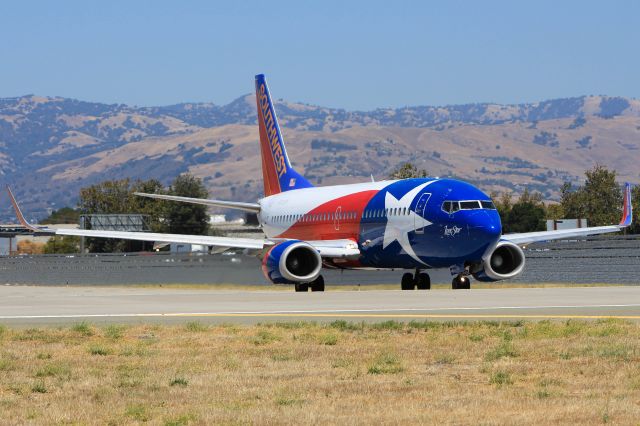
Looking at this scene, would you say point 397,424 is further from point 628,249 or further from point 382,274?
point 628,249

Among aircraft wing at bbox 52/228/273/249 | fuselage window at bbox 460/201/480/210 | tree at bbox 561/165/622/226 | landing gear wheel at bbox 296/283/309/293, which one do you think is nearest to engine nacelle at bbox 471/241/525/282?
fuselage window at bbox 460/201/480/210

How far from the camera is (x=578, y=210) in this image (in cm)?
17175

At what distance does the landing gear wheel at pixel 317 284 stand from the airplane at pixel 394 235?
0.12ft

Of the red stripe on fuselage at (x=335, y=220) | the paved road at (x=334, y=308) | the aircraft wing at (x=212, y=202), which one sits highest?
the aircraft wing at (x=212, y=202)

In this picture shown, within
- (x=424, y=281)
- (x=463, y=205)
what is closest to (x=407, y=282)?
(x=424, y=281)

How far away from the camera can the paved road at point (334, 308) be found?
1041 inches

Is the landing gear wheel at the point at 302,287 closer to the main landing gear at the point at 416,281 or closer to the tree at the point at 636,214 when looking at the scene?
the main landing gear at the point at 416,281

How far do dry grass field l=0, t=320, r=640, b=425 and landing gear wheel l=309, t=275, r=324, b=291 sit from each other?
23.7 metres

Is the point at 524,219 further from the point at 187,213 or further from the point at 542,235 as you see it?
the point at 542,235

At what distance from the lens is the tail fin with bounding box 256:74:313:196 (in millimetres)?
56594

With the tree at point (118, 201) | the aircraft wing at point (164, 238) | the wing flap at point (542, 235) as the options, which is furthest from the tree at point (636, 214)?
the aircraft wing at point (164, 238)

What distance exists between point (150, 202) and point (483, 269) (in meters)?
137

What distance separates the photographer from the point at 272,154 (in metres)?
57.4

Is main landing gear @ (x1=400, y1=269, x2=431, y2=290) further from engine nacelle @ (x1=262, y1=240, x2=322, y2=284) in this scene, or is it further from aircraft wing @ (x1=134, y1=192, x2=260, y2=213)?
aircraft wing @ (x1=134, y1=192, x2=260, y2=213)
